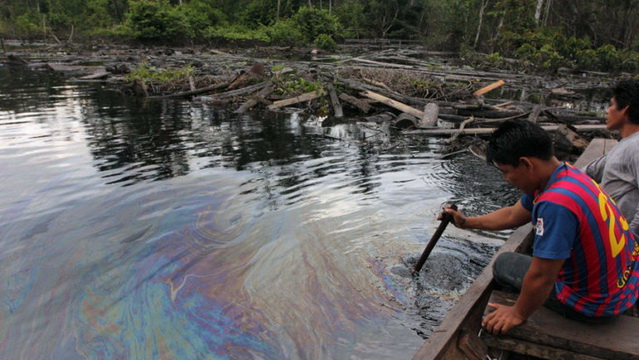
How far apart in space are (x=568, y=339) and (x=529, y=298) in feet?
1.04

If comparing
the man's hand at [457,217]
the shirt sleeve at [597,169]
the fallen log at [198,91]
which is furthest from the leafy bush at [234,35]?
the man's hand at [457,217]

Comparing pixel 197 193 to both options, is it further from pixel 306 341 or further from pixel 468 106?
pixel 468 106

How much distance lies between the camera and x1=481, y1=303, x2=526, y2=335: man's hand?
2262 millimetres

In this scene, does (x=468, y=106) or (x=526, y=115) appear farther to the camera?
(x=468, y=106)

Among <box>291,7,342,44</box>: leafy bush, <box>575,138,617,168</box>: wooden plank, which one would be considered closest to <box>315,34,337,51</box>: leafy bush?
<box>291,7,342,44</box>: leafy bush

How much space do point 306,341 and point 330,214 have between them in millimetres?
2639

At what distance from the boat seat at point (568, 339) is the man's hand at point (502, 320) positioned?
0.05 m

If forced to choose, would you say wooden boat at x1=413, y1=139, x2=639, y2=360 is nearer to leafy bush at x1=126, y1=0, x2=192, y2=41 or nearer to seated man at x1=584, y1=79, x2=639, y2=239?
seated man at x1=584, y1=79, x2=639, y2=239

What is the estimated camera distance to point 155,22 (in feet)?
127

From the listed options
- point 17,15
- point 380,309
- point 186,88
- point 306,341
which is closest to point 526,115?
point 380,309

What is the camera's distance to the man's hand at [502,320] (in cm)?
226

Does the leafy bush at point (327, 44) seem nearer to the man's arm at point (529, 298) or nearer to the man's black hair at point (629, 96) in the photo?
the man's black hair at point (629, 96)

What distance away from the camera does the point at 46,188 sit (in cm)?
675

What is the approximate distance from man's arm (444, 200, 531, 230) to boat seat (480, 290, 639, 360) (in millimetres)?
718
